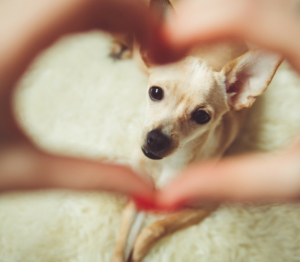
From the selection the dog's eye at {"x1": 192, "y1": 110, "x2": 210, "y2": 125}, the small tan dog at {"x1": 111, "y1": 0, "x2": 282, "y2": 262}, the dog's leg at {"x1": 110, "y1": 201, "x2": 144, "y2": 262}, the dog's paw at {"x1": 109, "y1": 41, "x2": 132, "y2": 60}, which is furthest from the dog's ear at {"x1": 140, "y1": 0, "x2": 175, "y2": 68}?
the dog's paw at {"x1": 109, "y1": 41, "x2": 132, "y2": 60}

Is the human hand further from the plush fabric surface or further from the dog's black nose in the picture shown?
the plush fabric surface

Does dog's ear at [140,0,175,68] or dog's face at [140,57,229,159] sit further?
dog's face at [140,57,229,159]

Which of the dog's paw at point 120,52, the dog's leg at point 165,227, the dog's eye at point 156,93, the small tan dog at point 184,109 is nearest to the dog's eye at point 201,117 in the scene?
the small tan dog at point 184,109

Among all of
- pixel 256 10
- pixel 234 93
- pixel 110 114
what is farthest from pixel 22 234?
pixel 256 10

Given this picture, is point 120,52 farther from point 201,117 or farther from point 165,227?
point 165,227

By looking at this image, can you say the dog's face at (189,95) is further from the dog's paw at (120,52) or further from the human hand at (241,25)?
the dog's paw at (120,52)

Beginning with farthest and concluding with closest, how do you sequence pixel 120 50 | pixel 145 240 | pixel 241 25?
pixel 120 50, pixel 145 240, pixel 241 25

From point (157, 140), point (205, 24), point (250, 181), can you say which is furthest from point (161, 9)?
point (250, 181)
